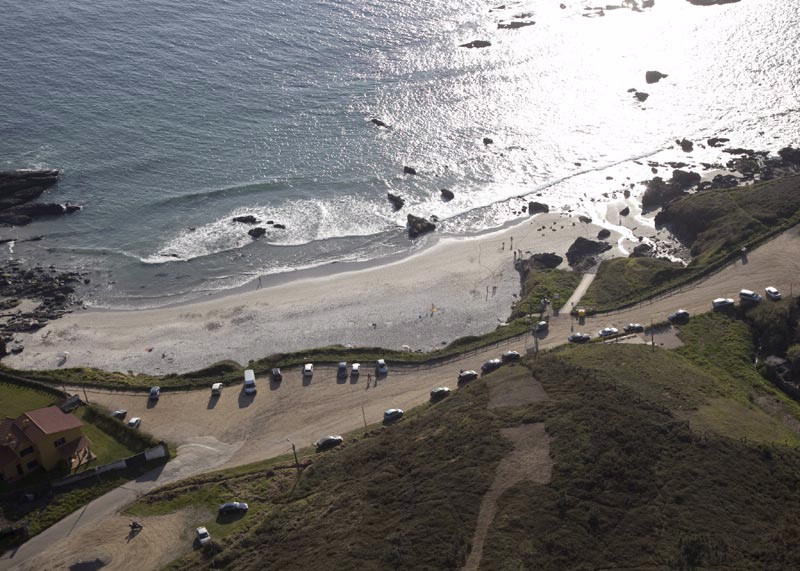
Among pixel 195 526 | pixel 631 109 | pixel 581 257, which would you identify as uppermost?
pixel 631 109

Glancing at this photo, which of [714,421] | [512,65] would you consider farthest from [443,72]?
[714,421]

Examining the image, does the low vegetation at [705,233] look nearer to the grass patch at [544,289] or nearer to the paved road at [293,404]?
the grass patch at [544,289]

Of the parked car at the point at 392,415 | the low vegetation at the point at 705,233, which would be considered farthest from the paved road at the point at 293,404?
the low vegetation at the point at 705,233

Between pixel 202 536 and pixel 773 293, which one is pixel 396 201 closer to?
pixel 773 293

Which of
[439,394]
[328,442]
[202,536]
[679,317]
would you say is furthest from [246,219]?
[679,317]

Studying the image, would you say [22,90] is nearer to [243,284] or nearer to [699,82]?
[243,284]

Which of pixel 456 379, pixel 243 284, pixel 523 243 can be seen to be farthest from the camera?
pixel 523 243
